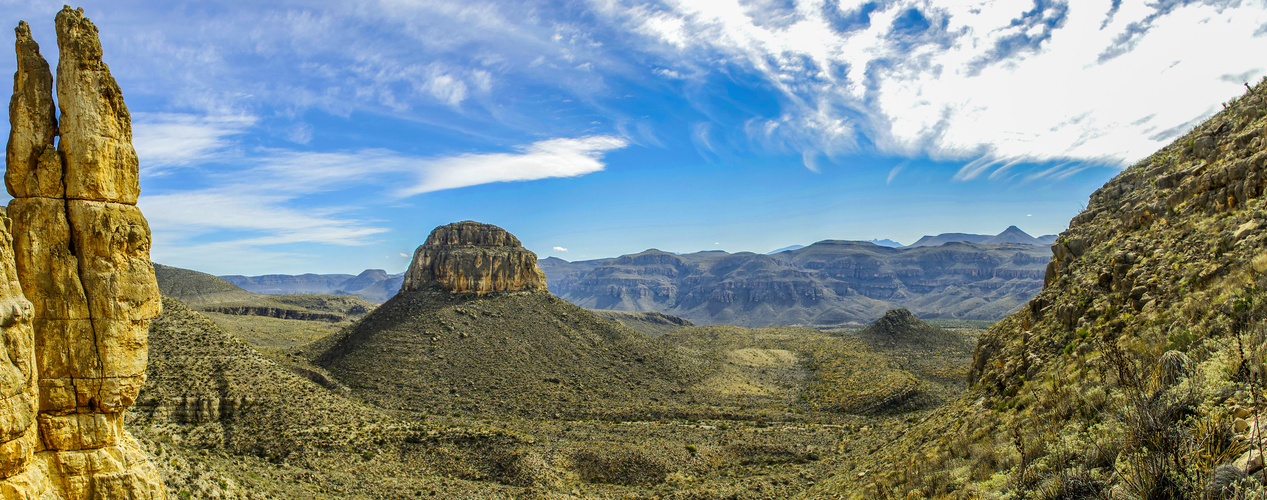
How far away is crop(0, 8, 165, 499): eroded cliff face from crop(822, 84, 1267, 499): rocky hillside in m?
22.1

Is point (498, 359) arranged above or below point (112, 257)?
below

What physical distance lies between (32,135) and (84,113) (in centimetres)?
131

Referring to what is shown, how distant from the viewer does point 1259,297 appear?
39.1 ft

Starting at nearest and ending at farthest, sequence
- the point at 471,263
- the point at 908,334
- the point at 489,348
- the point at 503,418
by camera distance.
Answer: the point at 503,418, the point at 489,348, the point at 471,263, the point at 908,334

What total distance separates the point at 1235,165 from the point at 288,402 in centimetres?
4905

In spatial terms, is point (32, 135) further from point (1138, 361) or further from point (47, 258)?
point (1138, 361)

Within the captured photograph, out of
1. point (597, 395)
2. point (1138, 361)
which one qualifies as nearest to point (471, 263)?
point (597, 395)

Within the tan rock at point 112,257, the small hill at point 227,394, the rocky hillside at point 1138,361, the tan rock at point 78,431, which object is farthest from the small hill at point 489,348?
the tan rock at point 112,257

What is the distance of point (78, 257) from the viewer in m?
Result: 14.4

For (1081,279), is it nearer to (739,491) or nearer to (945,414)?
(945,414)

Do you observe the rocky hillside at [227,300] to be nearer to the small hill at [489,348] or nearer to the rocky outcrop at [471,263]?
the rocky outcrop at [471,263]

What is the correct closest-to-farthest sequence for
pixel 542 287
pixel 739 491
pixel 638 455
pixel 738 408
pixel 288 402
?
pixel 739 491
pixel 288 402
pixel 638 455
pixel 738 408
pixel 542 287

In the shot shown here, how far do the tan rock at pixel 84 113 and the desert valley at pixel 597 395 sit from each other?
0.05 m

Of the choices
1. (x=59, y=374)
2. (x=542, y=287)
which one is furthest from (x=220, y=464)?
(x=542, y=287)
